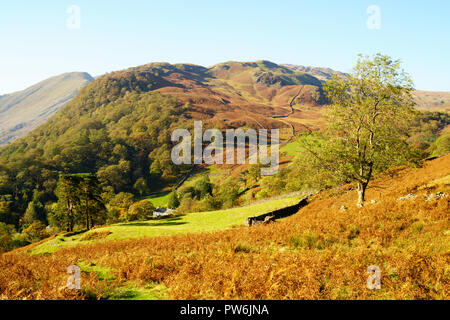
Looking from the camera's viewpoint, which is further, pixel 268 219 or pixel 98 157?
pixel 98 157

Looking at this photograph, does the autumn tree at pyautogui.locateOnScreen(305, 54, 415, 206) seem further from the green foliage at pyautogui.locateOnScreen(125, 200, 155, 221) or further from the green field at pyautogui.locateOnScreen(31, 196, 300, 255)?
the green foliage at pyautogui.locateOnScreen(125, 200, 155, 221)

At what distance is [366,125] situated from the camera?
15.9m

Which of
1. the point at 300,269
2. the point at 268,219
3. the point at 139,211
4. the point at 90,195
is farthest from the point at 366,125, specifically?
the point at 139,211

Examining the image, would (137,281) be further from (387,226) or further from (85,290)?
(387,226)

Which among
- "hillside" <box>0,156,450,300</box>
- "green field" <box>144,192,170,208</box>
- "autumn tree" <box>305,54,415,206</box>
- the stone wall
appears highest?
"autumn tree" <box>305,54,415,206</box>

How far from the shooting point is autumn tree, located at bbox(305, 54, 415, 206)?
596 inches

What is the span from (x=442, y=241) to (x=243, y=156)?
132903mm

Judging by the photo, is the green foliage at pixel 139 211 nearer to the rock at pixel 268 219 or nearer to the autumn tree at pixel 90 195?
the autumn tree at pixel 90 195

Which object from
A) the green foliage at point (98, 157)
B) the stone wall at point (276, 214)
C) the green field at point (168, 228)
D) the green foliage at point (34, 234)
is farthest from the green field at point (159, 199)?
the stone wall at point (276, 214)

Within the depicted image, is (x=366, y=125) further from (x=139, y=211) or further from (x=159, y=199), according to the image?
(x=159, y=199)

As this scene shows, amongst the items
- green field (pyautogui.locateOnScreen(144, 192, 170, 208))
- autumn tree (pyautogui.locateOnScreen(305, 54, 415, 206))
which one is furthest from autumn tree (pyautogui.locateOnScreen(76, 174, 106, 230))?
green field (pyautogui.locateOnScreen(144, 192, 170, 208))

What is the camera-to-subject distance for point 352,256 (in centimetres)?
729

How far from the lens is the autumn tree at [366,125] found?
15.1 metres
